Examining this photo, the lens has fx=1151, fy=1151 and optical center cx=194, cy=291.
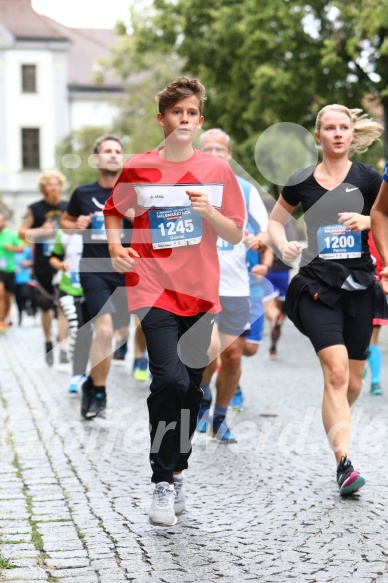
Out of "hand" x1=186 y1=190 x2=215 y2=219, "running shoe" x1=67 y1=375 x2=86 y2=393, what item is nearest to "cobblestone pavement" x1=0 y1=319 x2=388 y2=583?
"running shoe" x1=67 y1=375 x2=86 y2=393

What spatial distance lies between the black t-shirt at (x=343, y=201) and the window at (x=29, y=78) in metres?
56.7

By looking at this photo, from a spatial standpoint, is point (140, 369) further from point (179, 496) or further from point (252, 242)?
point (179, 496)

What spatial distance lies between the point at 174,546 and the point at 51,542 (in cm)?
52

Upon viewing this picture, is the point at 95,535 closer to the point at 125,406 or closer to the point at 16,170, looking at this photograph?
the point at 125,406

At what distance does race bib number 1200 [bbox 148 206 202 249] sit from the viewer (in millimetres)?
5332

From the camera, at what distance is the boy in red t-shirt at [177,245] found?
17.3 ft

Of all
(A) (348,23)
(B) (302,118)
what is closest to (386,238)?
(A) (348,23)

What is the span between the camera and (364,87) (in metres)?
21.4

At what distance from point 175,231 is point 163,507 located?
4.13ft

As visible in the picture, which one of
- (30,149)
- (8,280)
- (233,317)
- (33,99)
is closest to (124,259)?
(233,317)

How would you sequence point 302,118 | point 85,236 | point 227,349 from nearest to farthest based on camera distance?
point 227,349 < point 85,236 < point 302,118

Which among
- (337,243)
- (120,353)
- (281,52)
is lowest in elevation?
(120,353)

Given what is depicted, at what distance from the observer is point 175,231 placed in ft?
17.5

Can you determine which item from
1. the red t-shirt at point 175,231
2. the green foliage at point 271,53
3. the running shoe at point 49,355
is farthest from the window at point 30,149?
the red t-shirt at point 175,231
